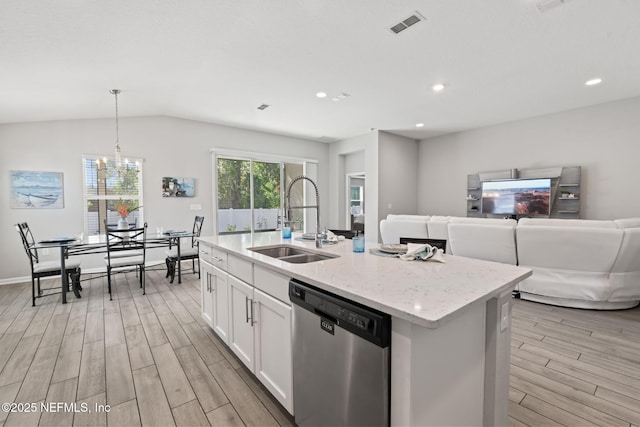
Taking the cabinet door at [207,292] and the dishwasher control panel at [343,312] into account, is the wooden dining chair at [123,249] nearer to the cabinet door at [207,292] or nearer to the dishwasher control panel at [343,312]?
the cabinet door at [207,292]

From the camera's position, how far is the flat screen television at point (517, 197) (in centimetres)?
542

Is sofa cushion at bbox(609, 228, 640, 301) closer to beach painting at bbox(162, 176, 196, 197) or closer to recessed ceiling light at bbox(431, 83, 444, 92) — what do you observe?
recessed ceiling light at bbox(431, 83, 444, 92)

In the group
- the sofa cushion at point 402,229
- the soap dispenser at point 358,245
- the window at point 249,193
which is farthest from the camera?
the window at point 249,193

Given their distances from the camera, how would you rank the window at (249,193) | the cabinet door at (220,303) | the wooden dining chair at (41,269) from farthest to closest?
the window at (249,193)
the wooden dining chair at (41,269)
the cabinet door at (220,303)

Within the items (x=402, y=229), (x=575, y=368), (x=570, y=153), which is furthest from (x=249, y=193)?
(x=570, y=153)

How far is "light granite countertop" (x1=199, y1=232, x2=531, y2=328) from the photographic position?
0.96 metres

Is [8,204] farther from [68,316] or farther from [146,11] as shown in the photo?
[146,11]

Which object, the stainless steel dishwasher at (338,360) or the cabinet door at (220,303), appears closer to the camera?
the stainless steel dishwasher at (338,360)

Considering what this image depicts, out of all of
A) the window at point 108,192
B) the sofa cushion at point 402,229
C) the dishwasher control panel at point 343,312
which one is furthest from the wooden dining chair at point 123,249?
the sofa cushion at point 402,229

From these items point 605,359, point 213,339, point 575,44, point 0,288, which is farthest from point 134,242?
point 575,44

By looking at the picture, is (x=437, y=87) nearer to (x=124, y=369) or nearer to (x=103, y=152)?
(x=124, y=369)

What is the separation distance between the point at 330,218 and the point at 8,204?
20.7ft

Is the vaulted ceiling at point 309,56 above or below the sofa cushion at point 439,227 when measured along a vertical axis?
above

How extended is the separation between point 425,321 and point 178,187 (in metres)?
5.78
